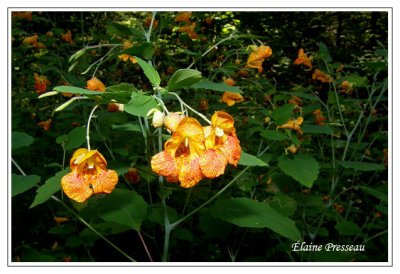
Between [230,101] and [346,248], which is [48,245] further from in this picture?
[346,248]

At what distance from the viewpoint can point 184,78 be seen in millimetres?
1168

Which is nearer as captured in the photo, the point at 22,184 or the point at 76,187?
the point at 76,187

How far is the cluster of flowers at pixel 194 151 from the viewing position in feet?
3.61

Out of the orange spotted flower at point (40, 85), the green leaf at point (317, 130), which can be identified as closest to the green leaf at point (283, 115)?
the green leaf at point (317, 130)

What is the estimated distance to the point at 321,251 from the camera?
231 cm

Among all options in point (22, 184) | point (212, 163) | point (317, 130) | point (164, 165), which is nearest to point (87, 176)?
point (164, 165)

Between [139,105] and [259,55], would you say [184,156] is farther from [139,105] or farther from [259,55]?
[259,55]

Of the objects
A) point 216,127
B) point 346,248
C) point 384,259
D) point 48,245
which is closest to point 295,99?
point 346,248

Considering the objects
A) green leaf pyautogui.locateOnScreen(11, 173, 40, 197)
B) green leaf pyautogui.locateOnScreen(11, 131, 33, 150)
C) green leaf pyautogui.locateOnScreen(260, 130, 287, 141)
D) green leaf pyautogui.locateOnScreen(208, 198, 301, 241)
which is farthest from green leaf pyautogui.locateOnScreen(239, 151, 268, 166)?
green leaf pyautogui.locateOnScreen(11, 131, 33, 150)

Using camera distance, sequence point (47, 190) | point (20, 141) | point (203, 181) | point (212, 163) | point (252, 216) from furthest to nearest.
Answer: point (203, 181)
point (20, 141)
point (252, 216)
point (47, 190)
point (212, 163)

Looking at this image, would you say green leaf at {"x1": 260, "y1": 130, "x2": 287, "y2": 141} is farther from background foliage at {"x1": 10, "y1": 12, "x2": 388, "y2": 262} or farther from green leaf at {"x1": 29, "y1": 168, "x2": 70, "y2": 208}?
green leaf at {"x1": 29, "y1": 168, "x2": 70, "y2": 208}

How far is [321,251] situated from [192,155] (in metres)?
1.49

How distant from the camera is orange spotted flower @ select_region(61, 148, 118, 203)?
1.23m

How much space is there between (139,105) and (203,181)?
6.99ft
